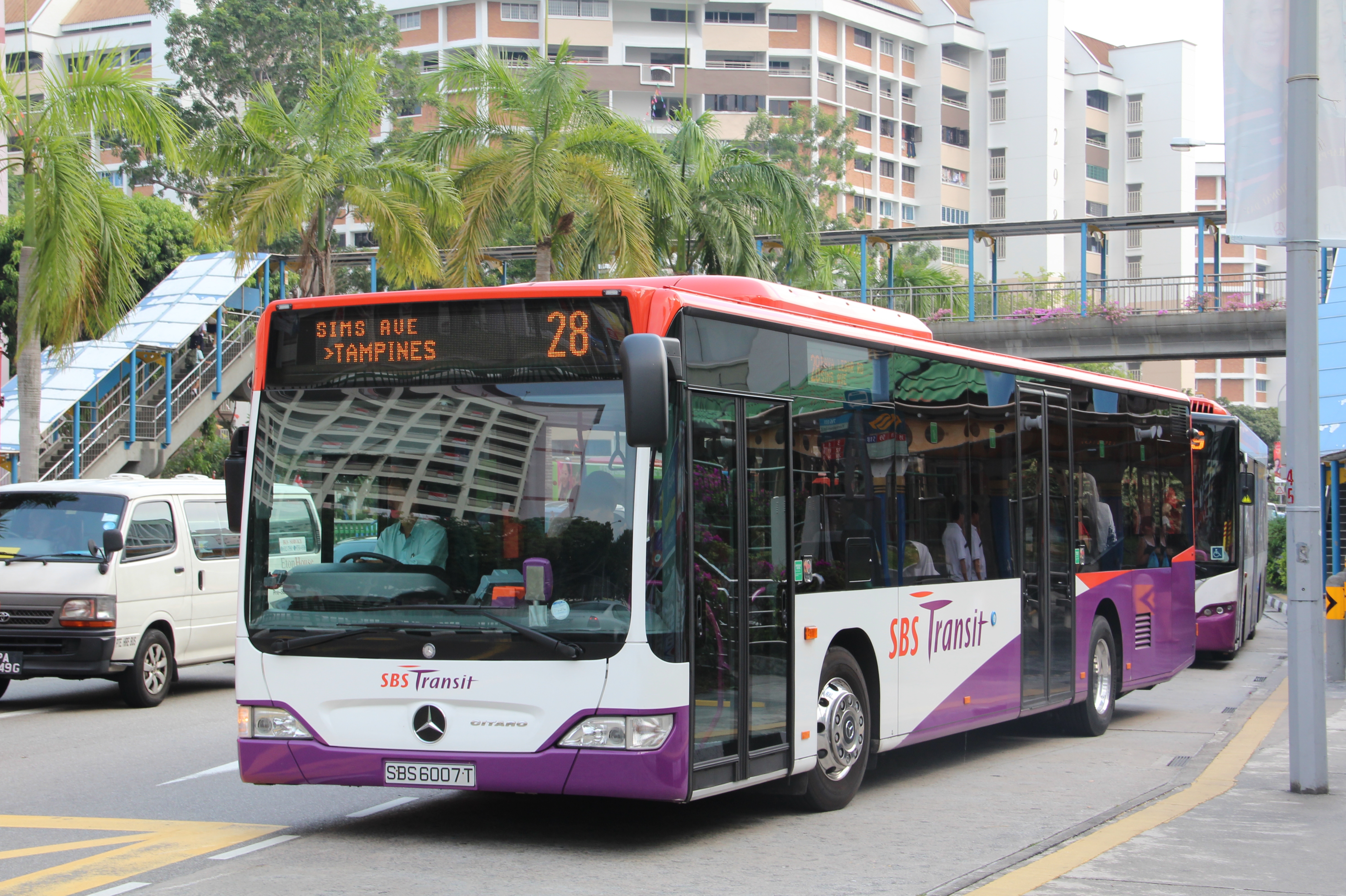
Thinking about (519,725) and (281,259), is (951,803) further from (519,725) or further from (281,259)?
(281,259)

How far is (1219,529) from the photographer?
20.0 m

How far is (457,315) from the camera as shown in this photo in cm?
780

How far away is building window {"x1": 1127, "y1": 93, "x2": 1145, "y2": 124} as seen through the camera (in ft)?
346

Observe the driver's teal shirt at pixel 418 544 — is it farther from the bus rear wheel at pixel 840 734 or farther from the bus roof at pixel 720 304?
the bus rear wheel at pixel 840 734

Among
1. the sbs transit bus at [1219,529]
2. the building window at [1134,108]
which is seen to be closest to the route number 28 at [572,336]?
the sbs transit bus at [1219,529]

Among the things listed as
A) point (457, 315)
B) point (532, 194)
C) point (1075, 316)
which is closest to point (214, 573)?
point (457, 315)

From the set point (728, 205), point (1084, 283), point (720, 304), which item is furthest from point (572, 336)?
point (1084, 283)

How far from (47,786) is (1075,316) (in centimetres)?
3261

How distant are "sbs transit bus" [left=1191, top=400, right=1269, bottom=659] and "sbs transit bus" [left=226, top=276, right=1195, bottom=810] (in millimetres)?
11459

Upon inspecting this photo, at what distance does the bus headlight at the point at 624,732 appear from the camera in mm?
7227

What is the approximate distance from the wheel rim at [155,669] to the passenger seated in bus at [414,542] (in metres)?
7.45

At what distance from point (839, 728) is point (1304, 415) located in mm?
3362

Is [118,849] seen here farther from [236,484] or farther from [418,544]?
[418,544]

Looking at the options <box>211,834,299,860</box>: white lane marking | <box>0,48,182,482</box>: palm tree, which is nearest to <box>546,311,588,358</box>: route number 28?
<box>211,834,299,860</box>: white lane marking
